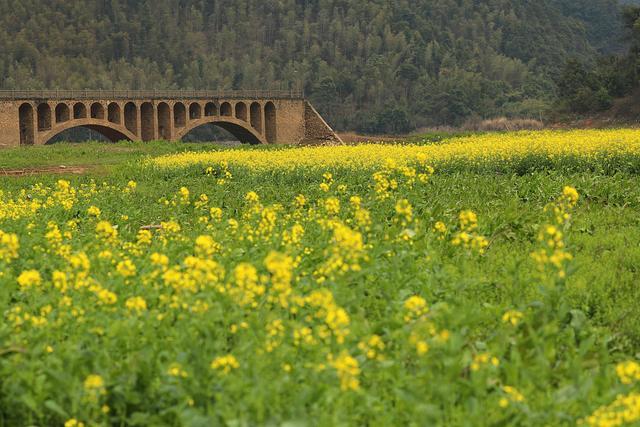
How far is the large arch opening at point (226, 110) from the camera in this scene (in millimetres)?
70250

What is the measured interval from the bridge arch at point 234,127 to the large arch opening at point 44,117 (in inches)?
413

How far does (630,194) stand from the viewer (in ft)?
51.8

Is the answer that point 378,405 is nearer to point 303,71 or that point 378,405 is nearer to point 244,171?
point 244,171

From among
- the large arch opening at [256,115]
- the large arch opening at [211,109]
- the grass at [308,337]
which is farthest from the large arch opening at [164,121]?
the grass at [308,337]

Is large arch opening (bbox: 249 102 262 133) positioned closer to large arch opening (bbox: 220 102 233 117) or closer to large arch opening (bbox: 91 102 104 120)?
large arch opening (bbox: 220 102 233 117)

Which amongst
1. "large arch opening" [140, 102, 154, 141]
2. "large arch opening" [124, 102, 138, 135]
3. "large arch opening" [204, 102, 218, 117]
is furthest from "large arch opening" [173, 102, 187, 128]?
"large arch opening" [124, 102, 138, 135]

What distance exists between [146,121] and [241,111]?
8.83m

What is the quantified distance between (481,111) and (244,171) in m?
95.3

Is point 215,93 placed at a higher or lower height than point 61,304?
higher

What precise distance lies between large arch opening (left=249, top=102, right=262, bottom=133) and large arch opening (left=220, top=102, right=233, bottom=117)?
2.39 meters

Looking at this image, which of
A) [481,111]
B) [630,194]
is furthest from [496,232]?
[481,111]

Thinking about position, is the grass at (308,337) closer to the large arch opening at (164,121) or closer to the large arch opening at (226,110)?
the large arch opening at (164,121)

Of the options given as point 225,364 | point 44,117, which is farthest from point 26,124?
point 225,364

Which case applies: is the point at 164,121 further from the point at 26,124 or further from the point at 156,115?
the point at 26,124
